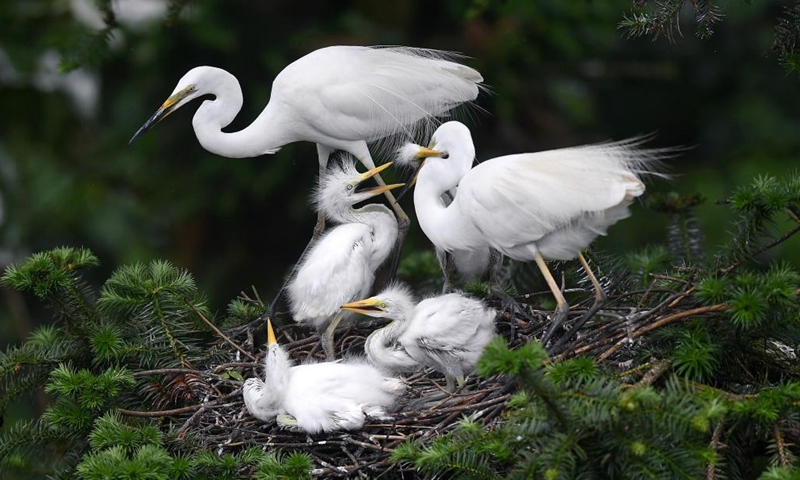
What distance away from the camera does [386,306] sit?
335 centimetres

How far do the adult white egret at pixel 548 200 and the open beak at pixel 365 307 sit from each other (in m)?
0.30

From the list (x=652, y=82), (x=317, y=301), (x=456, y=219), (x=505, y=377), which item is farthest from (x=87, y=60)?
(x=652, y=82)

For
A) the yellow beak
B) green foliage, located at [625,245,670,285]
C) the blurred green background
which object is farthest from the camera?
the blurred green background

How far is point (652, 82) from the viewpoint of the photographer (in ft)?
24.0

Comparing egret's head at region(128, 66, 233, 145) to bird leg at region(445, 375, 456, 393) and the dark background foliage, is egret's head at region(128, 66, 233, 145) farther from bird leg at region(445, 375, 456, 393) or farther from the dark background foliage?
the dark background foliage

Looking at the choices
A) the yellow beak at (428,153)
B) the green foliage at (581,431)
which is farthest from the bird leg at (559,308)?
the green foliage at (581,431)

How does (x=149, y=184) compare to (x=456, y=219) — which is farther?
(x=149, y=184)

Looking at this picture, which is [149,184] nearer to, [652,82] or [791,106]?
[652,82]

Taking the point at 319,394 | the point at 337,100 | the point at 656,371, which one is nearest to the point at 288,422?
the point at 319,394

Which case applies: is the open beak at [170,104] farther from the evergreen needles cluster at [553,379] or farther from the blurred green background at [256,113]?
the blurred green background at [256,113]

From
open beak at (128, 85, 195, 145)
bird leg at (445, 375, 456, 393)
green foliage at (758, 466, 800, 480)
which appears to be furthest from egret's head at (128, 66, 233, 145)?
green foliage at (758, 466, 800, 480)

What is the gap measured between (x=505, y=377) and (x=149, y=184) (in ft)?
11.8

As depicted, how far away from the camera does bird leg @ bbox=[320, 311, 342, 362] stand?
3.60 meters

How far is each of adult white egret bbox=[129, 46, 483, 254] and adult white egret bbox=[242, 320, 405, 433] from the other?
960mm
